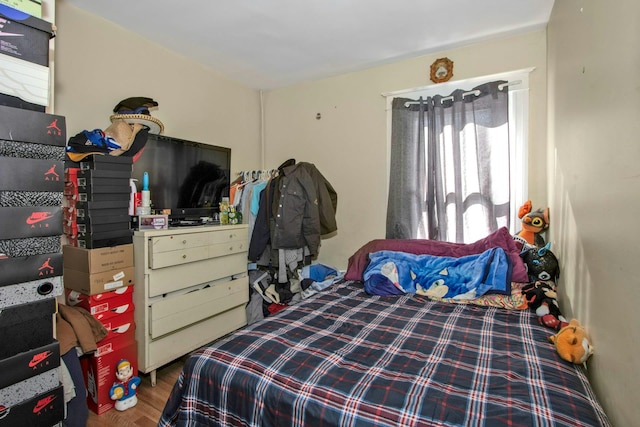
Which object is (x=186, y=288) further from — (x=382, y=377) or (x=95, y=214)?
(x=382, y=377)

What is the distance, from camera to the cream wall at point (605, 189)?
870 millimetres

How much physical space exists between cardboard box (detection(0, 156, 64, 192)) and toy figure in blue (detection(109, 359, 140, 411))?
1.08 m

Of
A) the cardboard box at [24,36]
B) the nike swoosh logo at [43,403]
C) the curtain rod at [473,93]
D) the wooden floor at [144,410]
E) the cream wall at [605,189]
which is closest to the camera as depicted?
the cream wall at [605,189]

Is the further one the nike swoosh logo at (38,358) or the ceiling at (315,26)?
the ceiling at (315,26)

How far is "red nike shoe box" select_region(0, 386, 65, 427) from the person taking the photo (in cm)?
121

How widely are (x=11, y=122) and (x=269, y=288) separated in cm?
208

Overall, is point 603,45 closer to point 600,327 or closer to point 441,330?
point 600,327

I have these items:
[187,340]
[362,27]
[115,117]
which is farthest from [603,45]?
[187,340]

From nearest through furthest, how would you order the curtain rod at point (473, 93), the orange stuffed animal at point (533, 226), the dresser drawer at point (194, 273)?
the dresser drawer at point (194, 273) < the orange stuffed animal at point (533, 226) < the curtain rod at point (473, 93)

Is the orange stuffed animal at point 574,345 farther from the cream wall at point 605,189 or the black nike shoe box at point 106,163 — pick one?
the black nike shoe box at point 106,163

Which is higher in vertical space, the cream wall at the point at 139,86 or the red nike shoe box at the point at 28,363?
the cream wall at the point at 139,86

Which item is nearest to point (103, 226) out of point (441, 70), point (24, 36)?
point (24, 36)

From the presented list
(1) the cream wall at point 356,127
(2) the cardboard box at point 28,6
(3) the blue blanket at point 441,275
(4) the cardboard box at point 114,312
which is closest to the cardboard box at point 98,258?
(4) the cardboard box at point 114,312

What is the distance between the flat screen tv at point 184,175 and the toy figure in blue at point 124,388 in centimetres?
102
